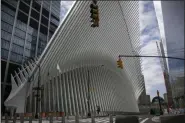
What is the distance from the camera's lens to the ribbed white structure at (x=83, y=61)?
153 feet

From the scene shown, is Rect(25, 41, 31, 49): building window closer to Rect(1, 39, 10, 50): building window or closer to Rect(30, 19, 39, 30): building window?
Rect(1, 39, 10, 50): building window

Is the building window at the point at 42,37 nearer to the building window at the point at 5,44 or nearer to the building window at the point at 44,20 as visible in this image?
the building window at the point at 44,20

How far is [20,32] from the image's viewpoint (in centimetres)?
9056

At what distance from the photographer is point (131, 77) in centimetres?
7688

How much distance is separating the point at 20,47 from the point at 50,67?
147 feet

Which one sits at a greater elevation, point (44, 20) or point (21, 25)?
point (44, 20)

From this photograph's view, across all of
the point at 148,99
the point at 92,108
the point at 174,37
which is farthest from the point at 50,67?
the point at 148,99

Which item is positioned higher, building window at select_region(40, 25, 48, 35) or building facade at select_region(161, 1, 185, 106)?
building window at select_region(40, 25, 48, 35)

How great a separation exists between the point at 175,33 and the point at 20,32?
6204cm

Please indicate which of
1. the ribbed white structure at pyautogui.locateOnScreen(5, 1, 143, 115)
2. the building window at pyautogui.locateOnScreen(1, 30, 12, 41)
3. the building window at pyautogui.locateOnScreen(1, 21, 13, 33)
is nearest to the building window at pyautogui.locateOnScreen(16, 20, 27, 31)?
the building window at pyautogui.locateOnScreen(1, 21, 13, 33)

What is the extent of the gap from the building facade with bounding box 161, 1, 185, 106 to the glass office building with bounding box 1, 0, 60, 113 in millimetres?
57059

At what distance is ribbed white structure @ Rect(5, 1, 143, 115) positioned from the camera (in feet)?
153

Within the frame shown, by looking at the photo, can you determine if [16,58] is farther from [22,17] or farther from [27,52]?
[22,17]

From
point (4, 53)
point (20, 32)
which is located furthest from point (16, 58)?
point (20, 32)
